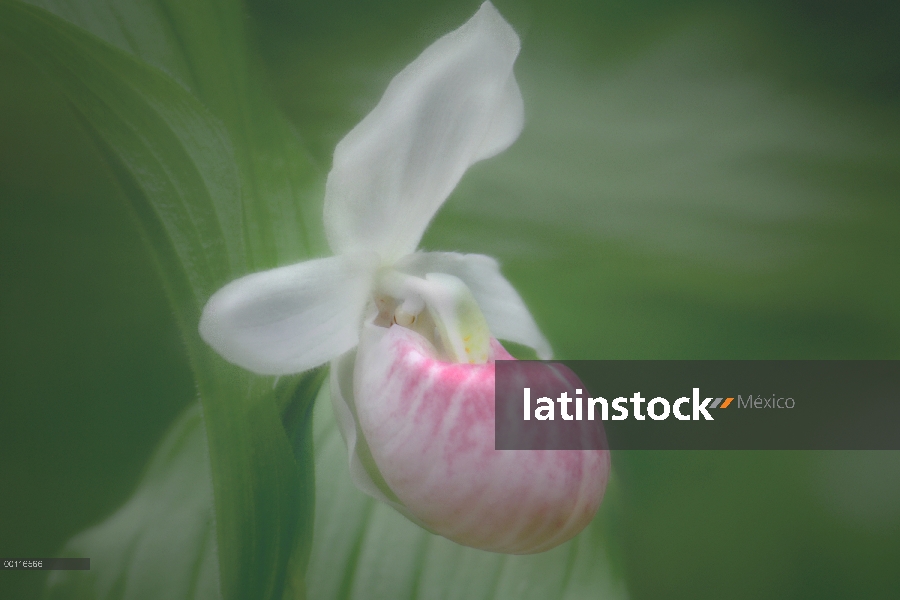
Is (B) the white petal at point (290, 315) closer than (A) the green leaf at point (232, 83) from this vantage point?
Yes

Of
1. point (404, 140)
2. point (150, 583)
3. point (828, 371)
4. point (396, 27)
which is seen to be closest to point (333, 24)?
point (396, 27)

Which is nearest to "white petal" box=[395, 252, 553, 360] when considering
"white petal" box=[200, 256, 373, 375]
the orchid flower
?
the orchid flower

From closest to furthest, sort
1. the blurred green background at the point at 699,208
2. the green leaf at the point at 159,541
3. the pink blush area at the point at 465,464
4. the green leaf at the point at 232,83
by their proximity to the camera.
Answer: the pink blush area at the point at 465,464 < the green leaf at the point at 232,83 < the green leaf at the point at 159,541 < the blurred green background at the point at 699,208

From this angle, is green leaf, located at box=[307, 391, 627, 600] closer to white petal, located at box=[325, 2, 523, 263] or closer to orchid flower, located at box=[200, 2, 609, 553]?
orchid flower, located at box=[200, 2, 609, 553]

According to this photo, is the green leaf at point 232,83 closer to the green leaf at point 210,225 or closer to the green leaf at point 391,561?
the green leaf at point 210,225

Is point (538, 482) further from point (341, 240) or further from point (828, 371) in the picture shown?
point (828, 371)

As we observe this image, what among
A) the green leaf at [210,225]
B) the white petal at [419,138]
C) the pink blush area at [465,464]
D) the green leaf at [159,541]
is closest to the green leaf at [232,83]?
the green leaf at [210,225]

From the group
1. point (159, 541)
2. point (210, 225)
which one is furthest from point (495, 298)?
point (159, 541)
